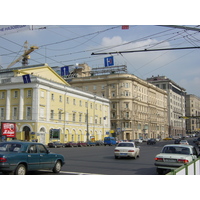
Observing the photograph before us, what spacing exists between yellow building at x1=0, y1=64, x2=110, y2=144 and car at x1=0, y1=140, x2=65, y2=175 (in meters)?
37.9

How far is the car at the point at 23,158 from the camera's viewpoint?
38.7 ft

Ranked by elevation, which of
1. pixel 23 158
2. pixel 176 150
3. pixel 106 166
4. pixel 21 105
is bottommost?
pixel 106 166

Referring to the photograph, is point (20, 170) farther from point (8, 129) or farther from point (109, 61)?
point (8, 129)

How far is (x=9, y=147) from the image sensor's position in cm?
1259

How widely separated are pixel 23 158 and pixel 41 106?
44876 mm

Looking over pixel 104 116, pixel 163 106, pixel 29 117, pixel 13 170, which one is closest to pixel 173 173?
pixel 13 170

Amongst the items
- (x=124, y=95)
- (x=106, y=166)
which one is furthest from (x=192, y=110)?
(x=106, y=166)

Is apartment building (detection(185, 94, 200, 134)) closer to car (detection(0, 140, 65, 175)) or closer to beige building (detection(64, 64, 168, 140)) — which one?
beige building (detection(64, 64, 168, 140))

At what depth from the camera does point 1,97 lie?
59094 mm

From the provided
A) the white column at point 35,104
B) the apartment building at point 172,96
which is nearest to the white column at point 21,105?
the white column at point 35,104

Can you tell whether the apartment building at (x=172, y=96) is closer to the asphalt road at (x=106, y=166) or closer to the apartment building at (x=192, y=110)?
the apartment building at (x=192, y=110)

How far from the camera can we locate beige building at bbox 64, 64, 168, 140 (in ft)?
303

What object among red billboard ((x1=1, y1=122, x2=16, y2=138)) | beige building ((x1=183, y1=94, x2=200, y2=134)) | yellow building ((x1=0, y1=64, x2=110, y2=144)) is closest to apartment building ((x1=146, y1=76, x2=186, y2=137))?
beige building ((x1=183, y1=94, x2=200, y2=134))

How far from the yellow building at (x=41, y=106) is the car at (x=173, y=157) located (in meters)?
39.3
